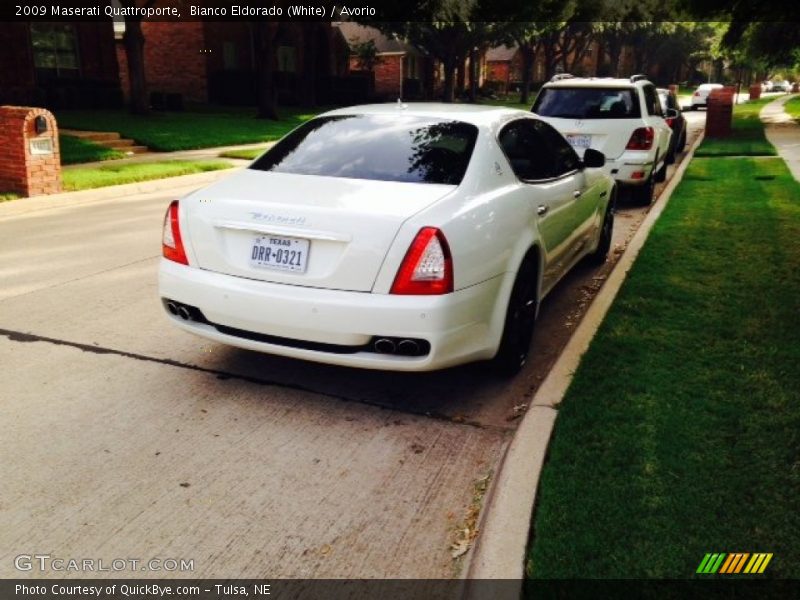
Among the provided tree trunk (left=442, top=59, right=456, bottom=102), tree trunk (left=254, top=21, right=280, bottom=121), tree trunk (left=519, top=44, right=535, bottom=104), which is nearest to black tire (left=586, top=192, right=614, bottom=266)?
tree trunk (left=254, top=21, right=280, bottom=121)

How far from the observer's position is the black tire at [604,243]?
734cm

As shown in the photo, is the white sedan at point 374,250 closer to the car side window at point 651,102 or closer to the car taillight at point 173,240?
the car taillight at point 173,240

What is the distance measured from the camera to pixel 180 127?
73.3 feet

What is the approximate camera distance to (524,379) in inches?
186

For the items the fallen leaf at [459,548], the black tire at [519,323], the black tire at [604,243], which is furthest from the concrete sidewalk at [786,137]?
the fallen leaf at [459,548]

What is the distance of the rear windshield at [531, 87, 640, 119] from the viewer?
10.6m

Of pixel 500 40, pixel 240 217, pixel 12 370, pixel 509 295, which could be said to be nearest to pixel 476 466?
pixel 509 295

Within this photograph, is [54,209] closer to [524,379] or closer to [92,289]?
[92,289]

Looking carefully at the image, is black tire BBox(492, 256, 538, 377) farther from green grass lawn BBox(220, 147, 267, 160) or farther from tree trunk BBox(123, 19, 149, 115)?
tree trunk BBox(123, 19, 149, 115)

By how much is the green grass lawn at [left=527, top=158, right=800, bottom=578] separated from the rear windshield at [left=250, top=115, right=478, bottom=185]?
1.52 metres

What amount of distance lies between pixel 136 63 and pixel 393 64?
29322 mm

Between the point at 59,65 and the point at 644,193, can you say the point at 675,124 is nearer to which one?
the point at 644,193

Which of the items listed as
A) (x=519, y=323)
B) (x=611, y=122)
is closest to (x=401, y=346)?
(x=519, y=323)

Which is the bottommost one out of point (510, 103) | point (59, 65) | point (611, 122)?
point (510, 103)
